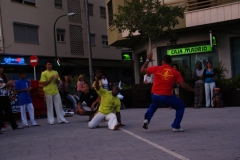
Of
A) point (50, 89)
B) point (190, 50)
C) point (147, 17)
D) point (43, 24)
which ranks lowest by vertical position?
point (50, 89)

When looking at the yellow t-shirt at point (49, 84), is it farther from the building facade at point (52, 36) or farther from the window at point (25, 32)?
the window at point (25, 32)

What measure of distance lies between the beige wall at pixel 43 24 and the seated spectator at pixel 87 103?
2169cm

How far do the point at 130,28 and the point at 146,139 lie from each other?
41.2 ft

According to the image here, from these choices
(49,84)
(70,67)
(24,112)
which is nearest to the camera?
(24,112)

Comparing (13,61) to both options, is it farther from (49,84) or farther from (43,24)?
(49,84)

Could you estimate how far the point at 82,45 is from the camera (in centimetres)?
4306

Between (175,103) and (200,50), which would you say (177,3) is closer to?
(200,50)

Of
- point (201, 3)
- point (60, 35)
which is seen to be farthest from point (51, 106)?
point (60, 35)

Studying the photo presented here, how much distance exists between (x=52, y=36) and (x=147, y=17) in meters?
20.8

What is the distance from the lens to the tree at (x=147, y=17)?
65.8 ft

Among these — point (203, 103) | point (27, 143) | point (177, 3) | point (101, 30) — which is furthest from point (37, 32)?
point (27, 143)

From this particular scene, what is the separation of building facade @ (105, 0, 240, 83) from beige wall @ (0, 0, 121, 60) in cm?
1237

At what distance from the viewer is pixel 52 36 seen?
129 feet

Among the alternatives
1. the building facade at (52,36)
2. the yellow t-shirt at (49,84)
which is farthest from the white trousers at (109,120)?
the building facade at (52,36)
